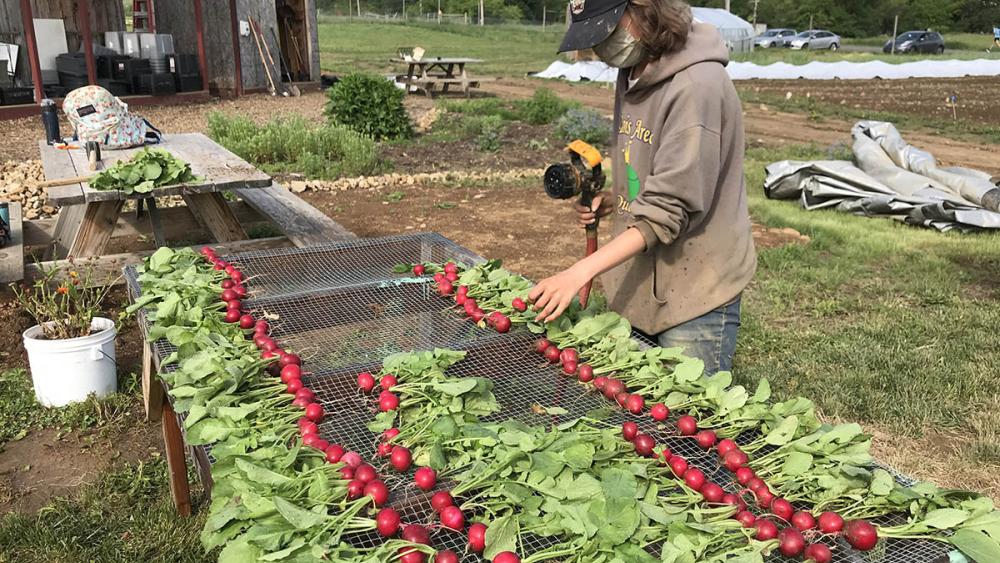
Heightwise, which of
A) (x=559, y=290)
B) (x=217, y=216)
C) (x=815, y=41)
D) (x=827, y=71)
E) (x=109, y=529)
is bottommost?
(x=109, y=529)

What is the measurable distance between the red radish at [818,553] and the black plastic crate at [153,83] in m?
15.7

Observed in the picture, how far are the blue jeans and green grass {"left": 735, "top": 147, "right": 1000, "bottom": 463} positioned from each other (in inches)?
72.6

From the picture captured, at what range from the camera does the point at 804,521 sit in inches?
Result: 60.7

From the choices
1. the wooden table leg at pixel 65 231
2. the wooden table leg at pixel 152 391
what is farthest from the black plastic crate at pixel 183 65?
the wooden table leg at pixel 152 391

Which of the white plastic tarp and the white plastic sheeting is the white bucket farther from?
the white plastic sheeting

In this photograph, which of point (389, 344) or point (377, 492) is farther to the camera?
point (389, 344)

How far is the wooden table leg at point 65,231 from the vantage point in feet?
20.4

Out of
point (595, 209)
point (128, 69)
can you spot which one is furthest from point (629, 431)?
point (128, 69)

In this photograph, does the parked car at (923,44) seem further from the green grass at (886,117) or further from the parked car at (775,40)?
the green grass at (886,117)

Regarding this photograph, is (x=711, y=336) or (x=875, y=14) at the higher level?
(x=875, y=14)

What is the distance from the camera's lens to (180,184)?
5.14m

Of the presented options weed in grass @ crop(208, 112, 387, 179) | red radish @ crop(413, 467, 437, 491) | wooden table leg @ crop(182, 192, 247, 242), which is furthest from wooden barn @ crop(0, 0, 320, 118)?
red radish @ crop(413, 467, 437, 491)

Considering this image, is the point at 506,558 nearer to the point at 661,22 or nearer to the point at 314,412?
the point at 314,412

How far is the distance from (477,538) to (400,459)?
32 centimetres
